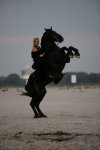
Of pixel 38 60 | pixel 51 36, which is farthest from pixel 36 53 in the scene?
pixel 51 36

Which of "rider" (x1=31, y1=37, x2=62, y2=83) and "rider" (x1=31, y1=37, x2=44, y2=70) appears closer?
"rider" (x1=31, y1=37, x2=62, y2=83)

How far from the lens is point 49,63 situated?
14297 mm

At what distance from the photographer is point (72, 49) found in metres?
14.3

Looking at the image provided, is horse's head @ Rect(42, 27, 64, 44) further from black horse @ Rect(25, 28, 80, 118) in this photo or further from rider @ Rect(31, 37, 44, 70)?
rider @ Rect(31, 37, 44, 70)

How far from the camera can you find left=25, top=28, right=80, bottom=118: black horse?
1416 centimetres

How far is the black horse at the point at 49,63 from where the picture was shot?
46.4ft

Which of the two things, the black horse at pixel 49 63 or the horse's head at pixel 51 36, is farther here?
the horse's head at pixel 51 36

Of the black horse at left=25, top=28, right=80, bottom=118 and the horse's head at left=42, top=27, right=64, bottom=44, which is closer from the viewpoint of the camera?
the black horse at left=25, top=28, right=80, bottom=118

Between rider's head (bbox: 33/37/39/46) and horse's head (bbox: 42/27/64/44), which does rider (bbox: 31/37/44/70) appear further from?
horse's head (bbox: 42/27/64/44)

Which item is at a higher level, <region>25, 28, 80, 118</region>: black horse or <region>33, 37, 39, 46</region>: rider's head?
<region>33, 37, 39, 46</region>: rider's head

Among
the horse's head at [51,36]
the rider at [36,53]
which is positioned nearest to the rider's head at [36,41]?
the rider at [36,53]

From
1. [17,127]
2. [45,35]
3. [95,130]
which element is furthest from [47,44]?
[95,130]

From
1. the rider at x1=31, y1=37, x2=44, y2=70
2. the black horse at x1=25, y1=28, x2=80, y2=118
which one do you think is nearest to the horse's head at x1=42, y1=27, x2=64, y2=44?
the black horse at x1=25, y1=28, x2=80, y2=118

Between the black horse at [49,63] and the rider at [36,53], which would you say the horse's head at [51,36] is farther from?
the rider at [36,53]
